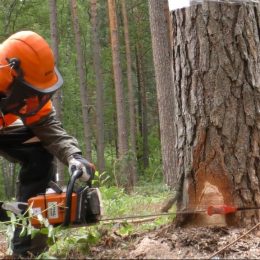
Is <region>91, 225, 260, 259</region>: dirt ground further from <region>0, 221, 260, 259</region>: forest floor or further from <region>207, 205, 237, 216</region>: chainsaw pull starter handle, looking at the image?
<region>207, 205, 237, 216</region>: chainsaw pull starter handle

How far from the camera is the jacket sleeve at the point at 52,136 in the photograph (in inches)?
141

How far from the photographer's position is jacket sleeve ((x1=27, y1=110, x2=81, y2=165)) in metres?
3.57

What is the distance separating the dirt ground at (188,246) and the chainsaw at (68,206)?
238mm

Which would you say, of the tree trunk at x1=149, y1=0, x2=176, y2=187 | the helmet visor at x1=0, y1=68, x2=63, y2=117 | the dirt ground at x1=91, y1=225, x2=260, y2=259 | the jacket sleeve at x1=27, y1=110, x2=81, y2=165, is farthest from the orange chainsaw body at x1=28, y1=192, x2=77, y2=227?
the tree trunk at x1=149, y1=0, x2=176, y2=187

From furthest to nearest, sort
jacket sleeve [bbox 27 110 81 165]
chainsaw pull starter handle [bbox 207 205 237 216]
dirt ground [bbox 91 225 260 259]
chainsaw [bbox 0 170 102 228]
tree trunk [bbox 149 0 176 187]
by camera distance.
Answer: tree trunk [bbox 149 0 176 187]
jacket sleeve [bbox 27 110 81 165]
chainsaw [bbox 0 170 102 228]
chainsaw pull starter handle [bbox 207 205 237 216]
dirt ground [bbox 91 225 260 259]

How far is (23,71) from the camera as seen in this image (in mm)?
3234

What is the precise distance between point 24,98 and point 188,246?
1435 millimetres

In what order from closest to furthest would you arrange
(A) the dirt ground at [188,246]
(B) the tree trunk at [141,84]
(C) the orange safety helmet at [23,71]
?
(A) the dirt ground at [188,246]
(C) the orange safety helmet at [23,71]
(B) the tree trunk at [141,84]

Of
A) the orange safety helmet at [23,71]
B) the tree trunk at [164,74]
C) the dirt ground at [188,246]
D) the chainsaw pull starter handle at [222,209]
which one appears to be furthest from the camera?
the tree trunk at [164,74]

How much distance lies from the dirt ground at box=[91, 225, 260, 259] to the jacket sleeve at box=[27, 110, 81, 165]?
32.8 inches

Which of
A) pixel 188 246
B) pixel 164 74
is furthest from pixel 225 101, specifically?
pixel 164 74

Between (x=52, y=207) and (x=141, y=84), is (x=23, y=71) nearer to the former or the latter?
(x=52, y=207)

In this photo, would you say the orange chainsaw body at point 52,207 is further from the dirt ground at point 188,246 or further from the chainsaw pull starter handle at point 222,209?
the chainsaw pull starter handle at point 222,209

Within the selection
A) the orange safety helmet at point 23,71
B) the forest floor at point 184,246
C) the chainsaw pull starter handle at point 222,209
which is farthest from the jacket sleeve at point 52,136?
the chainsaw pull starter handle at point 222,209
